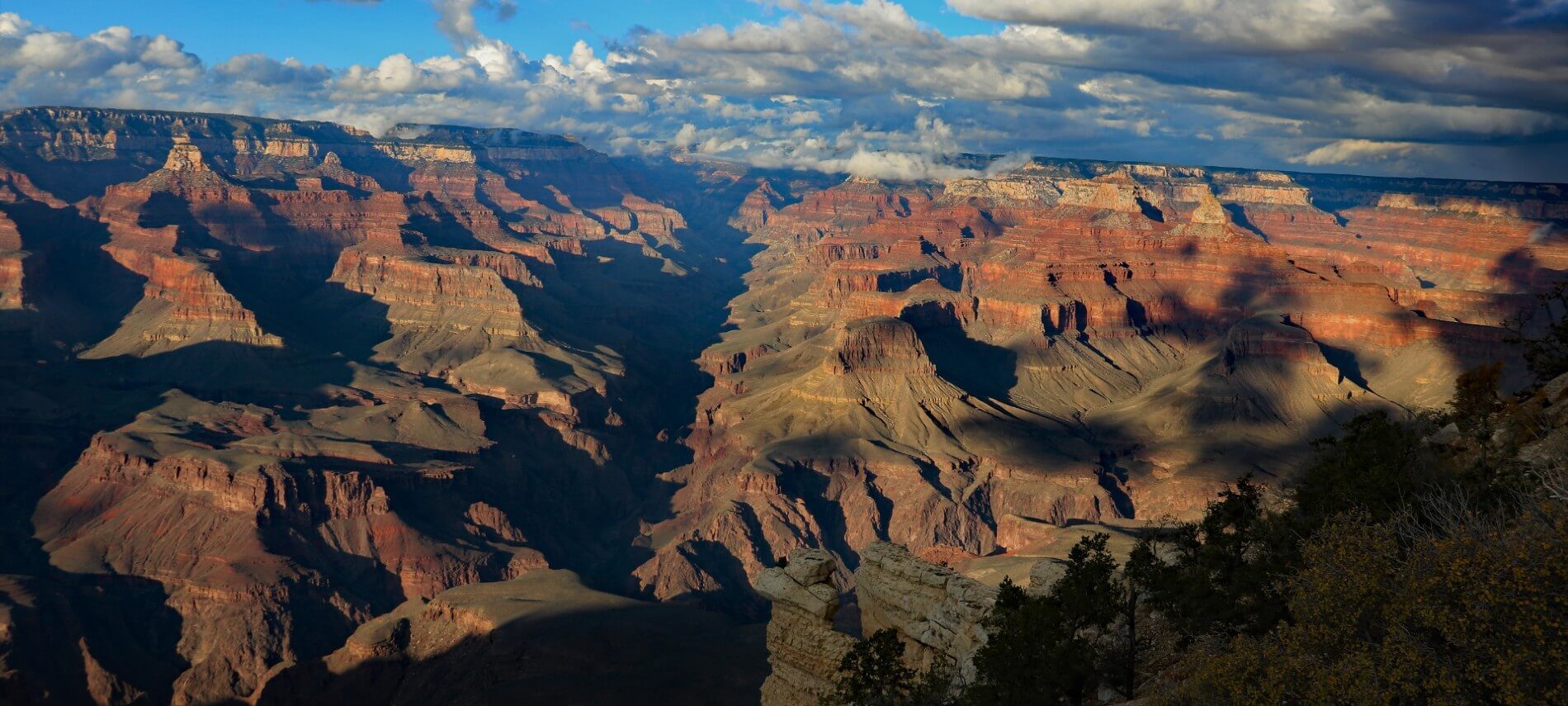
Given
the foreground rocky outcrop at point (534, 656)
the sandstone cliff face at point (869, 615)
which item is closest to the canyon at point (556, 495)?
the sandstone cliff face at point (869, 615)

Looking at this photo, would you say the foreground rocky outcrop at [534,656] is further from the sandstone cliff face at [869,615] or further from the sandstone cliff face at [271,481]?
the sandstone cliff face at [869,615]

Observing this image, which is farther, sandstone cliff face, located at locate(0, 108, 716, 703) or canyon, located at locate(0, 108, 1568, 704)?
sandstone cliff face, located at locate(0, 108, 716, 703)

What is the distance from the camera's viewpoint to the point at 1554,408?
1666 inches

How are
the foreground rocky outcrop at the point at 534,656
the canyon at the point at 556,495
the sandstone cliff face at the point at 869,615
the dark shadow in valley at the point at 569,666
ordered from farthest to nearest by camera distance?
the canyon at the point at 556,495 < the foreground rocky outcrop at the point at 534,656 < the dark shadow in valley at the point at 569,666 < the sandstone cliff face at the point at 869,615

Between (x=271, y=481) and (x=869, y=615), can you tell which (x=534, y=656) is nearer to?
(x=869, y=615)

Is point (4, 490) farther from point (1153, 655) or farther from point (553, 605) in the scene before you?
point (1153, 655)

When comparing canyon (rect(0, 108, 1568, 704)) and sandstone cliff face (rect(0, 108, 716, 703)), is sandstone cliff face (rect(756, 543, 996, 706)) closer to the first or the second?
canyon (rect(0, 108, 1568, 704))

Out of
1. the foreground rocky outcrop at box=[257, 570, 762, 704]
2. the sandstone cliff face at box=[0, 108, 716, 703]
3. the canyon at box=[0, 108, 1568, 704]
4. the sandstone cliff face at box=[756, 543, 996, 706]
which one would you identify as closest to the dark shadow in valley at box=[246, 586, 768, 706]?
the foreground rocky outcrop at box=[257, 570, 762, 704]

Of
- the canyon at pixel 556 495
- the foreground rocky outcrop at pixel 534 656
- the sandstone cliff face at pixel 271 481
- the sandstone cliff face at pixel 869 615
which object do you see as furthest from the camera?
the sandstone cliff face at pixel 271 481

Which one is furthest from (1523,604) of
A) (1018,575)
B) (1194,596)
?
(1018,575)

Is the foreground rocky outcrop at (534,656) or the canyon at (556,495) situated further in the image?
the canyon at (556,495)

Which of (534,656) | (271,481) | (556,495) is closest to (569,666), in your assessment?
(534,656)

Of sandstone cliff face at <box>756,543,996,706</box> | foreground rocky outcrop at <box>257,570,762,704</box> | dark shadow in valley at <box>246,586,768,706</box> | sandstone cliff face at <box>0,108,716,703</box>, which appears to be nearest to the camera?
sandstone cliff face at <box>756,543,996,706</box>

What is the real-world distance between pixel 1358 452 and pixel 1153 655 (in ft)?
35.2
